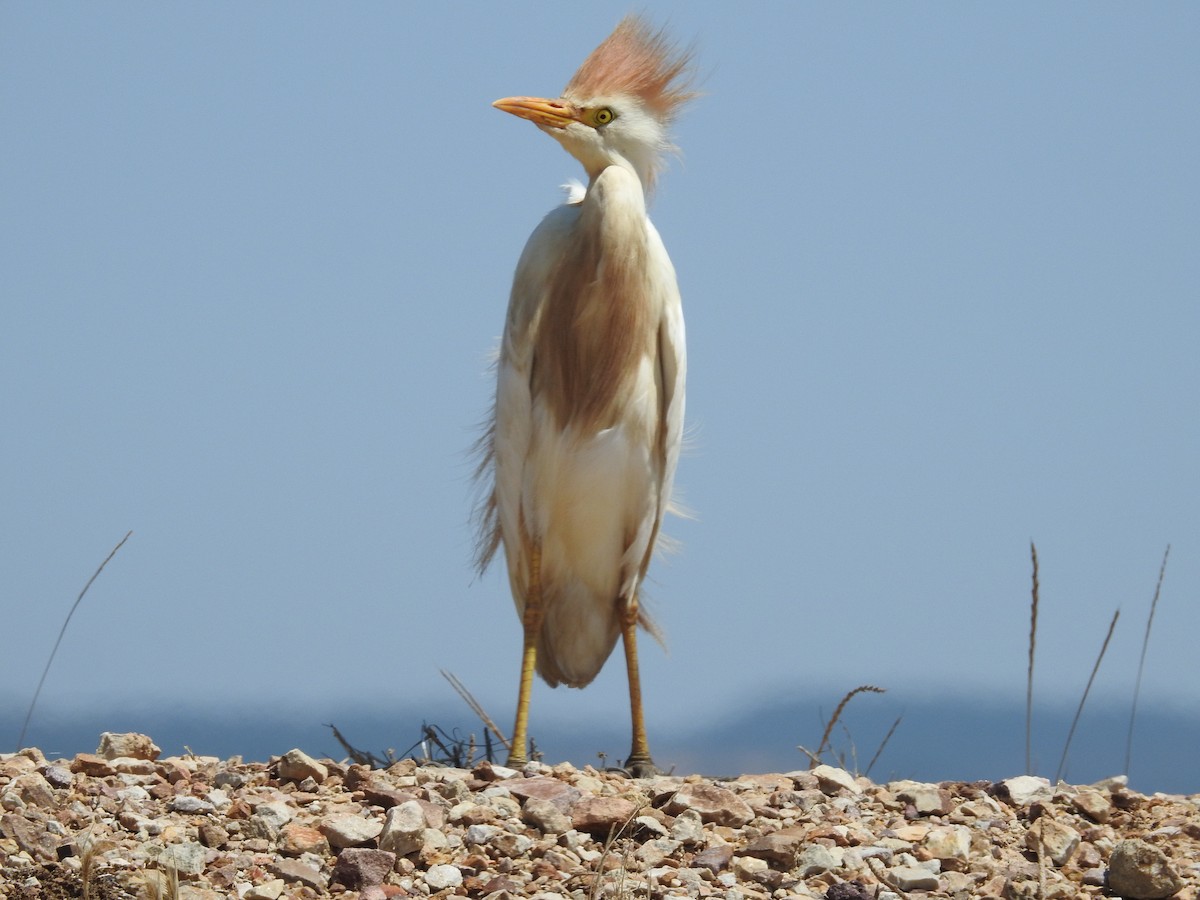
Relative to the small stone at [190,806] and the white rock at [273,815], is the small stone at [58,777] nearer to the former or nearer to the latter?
the small stone at [190,806]

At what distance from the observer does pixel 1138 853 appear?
3938 mm

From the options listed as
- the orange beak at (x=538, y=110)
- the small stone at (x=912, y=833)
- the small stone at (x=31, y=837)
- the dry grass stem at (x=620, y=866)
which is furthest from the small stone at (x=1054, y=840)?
the orange beak at (x=538, y=110)

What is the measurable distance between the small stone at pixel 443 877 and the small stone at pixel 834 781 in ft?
4.96

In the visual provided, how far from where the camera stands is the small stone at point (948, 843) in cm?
418

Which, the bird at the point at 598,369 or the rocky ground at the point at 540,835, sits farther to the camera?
the bird at the point at 598,369

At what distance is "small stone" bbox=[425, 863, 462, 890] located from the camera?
383 centimetres

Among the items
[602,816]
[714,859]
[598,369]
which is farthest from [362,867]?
[598,369]

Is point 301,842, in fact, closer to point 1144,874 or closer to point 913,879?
point 913,879

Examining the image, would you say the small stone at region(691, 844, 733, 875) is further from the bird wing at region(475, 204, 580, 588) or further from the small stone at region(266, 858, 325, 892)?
the bird wing at region(475, 204, 580, 588)

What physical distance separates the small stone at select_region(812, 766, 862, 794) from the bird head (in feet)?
8.36

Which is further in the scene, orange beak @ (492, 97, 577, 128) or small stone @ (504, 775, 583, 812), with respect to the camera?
orange beak @ (492, 97, 577, 128)

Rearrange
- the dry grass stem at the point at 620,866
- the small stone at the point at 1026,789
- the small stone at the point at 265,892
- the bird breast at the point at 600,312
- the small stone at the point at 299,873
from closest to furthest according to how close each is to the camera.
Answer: the dry grass stem at the point at 620,866 → the small stone at the point at 265,892 → the small stone at the point at 299,873 → the small stone at the point at 1026,789 → the bird breast at the point at 600,312

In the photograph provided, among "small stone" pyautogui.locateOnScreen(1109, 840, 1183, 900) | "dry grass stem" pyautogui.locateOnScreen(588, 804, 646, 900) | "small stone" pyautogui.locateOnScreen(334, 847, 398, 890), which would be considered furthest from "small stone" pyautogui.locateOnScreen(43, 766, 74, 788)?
"small stone" pyautogui.locateOnScreen(1109, 840, 1183, 900)

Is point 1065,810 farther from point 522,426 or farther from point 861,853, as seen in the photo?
point 522,426
